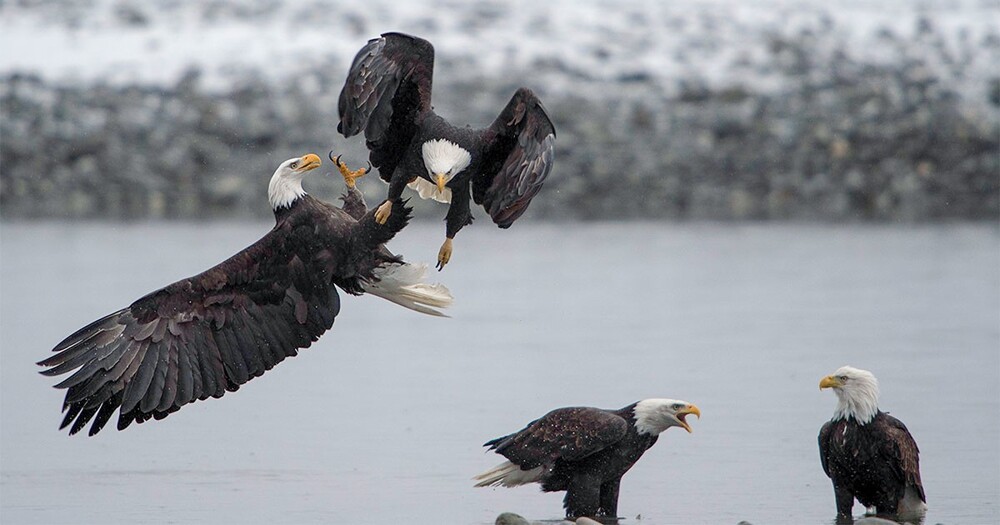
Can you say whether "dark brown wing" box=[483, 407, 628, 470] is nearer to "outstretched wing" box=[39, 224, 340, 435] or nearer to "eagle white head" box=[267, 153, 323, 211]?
"outstretched wing" box=[39, 224, 340, 435]

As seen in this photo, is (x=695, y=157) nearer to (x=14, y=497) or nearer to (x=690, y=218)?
(x=690, y=218)

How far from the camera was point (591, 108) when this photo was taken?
→ 56.1ft

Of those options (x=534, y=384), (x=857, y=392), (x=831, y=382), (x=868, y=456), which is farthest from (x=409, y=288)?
(x=868, y=456)

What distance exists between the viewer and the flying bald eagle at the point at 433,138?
5543 mm

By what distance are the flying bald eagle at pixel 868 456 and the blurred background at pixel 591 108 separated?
9.89 meters

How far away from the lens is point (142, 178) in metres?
16.5

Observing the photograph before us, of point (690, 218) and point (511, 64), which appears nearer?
point (690, 218)

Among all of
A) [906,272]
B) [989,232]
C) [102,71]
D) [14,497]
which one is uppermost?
[102,71]

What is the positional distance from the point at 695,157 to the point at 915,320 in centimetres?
670

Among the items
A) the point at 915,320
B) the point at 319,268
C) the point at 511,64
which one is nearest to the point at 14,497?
the point at 319,268

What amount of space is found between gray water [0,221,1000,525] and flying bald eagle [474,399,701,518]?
133 millimetres

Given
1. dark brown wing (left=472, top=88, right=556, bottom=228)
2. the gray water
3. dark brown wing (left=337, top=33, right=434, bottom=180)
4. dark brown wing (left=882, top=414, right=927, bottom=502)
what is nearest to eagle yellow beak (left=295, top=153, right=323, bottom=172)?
dark brown wing (left=337, top=33, right=434, bottom=180)

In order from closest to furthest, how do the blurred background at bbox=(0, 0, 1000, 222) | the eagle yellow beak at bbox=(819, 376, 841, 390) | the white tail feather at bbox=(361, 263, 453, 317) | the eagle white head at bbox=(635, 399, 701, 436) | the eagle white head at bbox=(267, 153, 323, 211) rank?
1. the eagle white head at bbox=(635, 399, 701, 436)
2. the eagle yellow beak at bbox=(819, 376, 841, 390)
3. the eagle white head at bbox=(267, 153, 323, 211)
4. the white tail feather at bbox=(361, 263, 453, 317)
5. the blurred background at bbox=(0, 0, 1000, 222)

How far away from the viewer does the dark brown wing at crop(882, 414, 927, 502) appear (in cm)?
574
